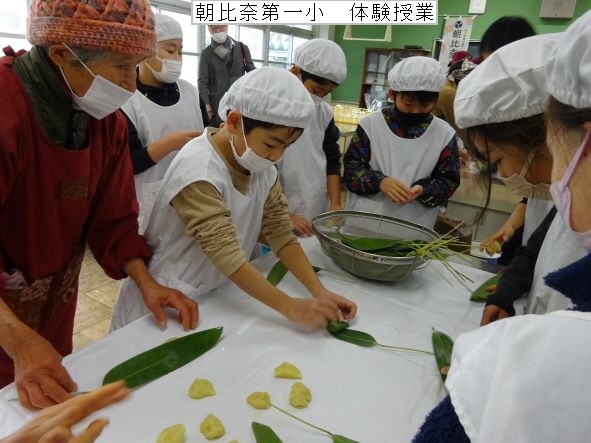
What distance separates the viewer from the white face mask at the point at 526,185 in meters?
0.90

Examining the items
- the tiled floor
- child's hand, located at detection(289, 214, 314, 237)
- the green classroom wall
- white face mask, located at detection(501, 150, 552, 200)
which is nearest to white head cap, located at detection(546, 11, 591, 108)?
white face mask, located at detection(501, 150, 552, 200)

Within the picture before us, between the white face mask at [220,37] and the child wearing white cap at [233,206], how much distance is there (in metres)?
2.99

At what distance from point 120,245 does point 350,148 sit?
1205 mm

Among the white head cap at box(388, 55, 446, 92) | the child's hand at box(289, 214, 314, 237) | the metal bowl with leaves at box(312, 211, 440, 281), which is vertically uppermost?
the white head cap at box(388, 55, 446, 92)

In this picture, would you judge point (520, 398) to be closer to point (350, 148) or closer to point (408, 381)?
point (408, 381)

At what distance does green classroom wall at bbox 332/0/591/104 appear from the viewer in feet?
19.6

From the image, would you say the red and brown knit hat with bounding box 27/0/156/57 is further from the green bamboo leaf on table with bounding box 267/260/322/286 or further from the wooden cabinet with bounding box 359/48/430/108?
the wooden cabinet with bounding box 359/48/430/108

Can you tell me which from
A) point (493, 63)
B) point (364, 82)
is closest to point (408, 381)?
point (493, 63)

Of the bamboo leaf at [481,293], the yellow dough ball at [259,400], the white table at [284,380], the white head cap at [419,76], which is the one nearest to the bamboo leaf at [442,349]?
the white table at [284,380]

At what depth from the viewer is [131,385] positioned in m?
0.79

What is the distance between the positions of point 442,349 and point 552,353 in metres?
0.61

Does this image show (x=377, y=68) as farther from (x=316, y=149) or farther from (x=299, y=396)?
(x=299, y=396)

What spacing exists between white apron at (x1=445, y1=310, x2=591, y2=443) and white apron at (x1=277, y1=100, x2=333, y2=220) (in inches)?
64.1

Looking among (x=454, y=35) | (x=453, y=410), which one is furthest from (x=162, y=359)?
(x=454, y=35)
